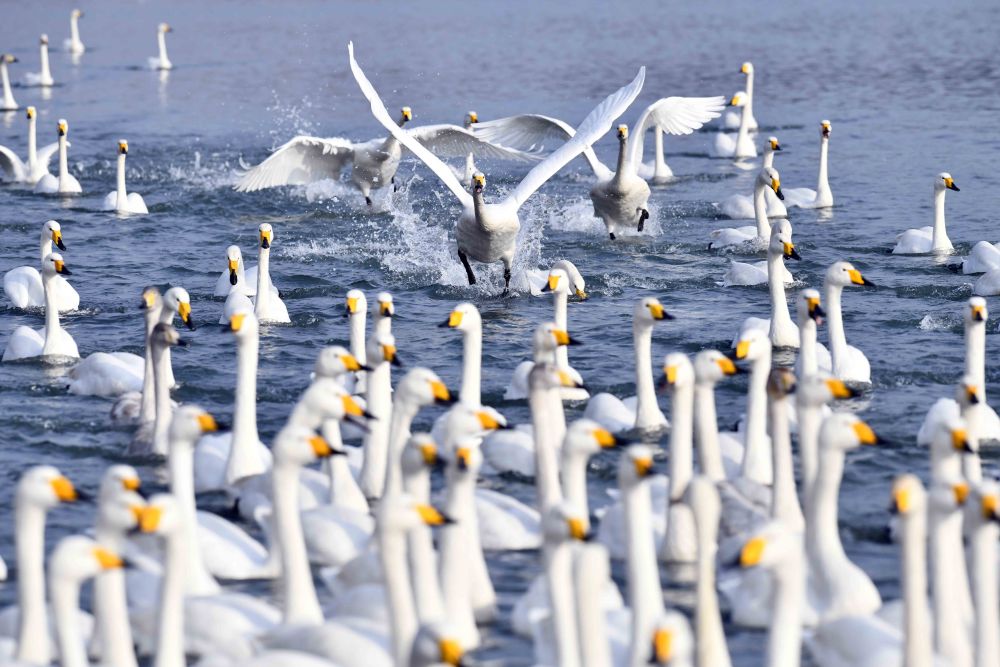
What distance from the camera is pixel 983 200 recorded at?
25.8 m

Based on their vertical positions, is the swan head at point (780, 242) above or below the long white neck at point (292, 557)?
above

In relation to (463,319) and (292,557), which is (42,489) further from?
(463,319)

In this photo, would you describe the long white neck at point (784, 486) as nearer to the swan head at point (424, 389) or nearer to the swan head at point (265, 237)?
the swan head at point (424, 389)

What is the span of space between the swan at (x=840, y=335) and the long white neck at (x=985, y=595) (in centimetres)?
642

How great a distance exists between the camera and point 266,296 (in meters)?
18.5

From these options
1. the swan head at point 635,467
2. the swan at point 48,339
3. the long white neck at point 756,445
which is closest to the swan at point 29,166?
the swan at point 48,339

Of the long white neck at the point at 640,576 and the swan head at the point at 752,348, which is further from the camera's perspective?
the swan head at the point at 752,348

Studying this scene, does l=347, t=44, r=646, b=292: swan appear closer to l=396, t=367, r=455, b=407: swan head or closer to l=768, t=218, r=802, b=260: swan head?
l=768, t=218, r=802, b=260: swan head

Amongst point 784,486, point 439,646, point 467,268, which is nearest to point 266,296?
point 467,268

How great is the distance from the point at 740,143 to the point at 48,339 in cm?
1743

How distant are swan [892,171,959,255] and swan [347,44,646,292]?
12.4ft

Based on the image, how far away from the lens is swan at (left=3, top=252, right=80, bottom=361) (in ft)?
55.3

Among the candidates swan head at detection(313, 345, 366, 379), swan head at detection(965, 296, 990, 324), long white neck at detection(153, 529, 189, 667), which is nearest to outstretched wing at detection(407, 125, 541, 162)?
swan head at detection(965, 296, 990, 324)

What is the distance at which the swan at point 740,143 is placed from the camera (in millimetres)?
31828
